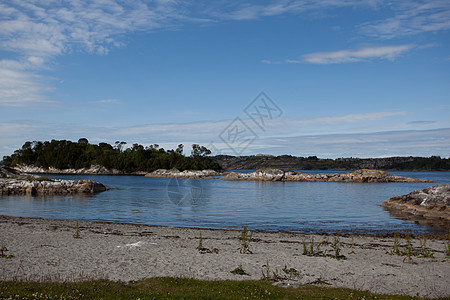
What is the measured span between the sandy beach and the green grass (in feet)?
3.37

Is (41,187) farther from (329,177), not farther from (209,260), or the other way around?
(329,177)

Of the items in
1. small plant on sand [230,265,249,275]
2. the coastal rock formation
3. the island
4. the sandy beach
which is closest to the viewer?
the sandy beach

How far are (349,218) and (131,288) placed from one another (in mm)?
26235

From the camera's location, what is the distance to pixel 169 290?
10.1m

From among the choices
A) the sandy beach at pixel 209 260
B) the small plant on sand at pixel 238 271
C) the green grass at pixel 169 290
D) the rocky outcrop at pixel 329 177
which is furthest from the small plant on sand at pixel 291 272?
the rocky outcrop at pixel 329 177

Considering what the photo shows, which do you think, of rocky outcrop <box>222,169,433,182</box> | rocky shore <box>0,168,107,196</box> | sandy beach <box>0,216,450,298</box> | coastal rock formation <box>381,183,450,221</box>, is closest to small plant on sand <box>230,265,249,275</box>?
sandy beach <box>0,216,450,298</box>

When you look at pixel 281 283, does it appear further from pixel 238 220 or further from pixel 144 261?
pixel 238 220

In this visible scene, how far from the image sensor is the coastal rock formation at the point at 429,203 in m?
32.1

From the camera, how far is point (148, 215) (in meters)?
33.6

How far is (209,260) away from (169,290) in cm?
482

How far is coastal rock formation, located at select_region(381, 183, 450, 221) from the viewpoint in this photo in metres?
32.1

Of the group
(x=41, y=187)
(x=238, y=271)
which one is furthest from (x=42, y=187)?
(x=238, y=271)

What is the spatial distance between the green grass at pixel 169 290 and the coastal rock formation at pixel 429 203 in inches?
1022

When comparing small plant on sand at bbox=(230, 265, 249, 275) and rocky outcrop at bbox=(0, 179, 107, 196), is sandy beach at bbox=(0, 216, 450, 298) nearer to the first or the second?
small plant on sand at bbox=(230, 265, 249, 275)
